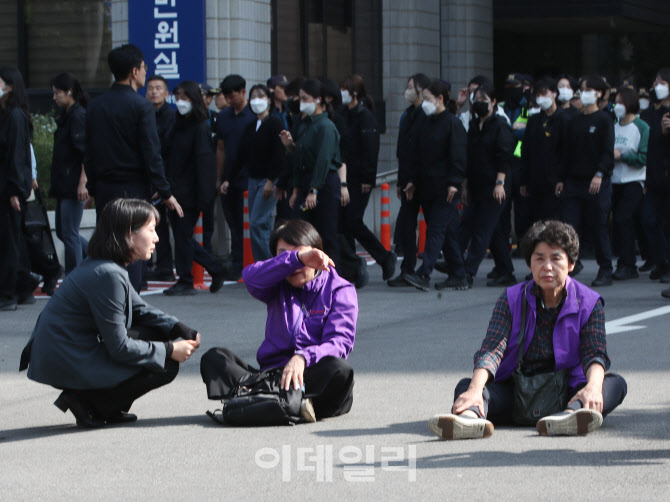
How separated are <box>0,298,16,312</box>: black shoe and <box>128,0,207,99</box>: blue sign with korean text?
21.1 ft

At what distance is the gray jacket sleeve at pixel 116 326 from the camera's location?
6145 mm

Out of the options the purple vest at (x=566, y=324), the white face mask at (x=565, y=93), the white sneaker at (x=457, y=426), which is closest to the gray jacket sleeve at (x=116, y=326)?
the white sneaker at (x=457, y=426)

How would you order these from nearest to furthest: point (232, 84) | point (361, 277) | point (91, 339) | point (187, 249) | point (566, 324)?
1. point (566, 324)
2. point (91, 339)
3. point (187, 249)
4. point (361, 277)
5. point (232, 84)

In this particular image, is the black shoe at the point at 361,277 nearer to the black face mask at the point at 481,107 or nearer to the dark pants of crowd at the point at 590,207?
the black face mask at the point at 481,107

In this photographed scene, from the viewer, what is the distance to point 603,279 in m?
12.7

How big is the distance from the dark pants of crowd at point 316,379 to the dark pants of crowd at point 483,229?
6232mm

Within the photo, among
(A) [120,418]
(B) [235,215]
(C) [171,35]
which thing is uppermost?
(C) [171,35]

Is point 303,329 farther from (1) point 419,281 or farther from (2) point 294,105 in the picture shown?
(2) point 294,105

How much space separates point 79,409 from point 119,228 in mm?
868

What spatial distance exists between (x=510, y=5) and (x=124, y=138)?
57.8 ft

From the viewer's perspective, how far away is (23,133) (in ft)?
35.7

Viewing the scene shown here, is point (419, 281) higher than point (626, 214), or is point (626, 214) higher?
point (626, 214)

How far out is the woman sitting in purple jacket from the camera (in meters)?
6.41

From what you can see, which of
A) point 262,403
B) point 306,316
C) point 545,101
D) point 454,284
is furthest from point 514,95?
point 262,403
